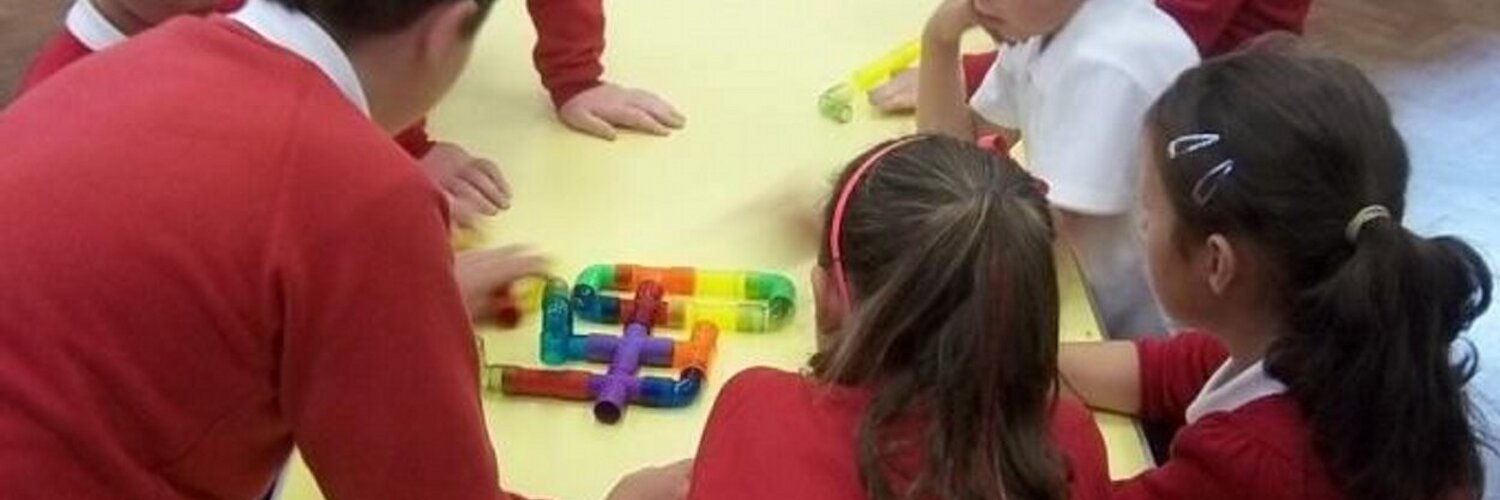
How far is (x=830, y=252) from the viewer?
1.14 metres

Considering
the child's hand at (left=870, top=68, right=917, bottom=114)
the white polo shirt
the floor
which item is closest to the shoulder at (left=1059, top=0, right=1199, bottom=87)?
the white polo shirt

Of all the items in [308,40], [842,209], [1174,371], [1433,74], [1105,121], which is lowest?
[1433,74]

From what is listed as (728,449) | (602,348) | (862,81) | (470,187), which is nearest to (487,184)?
(470,187)

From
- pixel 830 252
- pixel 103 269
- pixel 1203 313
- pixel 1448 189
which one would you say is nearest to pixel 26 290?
pixel 103 269

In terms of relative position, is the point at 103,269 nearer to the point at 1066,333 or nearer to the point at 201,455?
the point at 201,455

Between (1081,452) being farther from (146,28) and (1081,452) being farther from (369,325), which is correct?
(146,28)

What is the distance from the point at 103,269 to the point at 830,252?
1.29ft

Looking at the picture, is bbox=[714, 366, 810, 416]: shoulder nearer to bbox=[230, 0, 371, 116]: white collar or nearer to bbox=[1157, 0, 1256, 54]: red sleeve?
bbox=[230, 0, 371, 116]: white collar

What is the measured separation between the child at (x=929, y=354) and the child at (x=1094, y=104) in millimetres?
353

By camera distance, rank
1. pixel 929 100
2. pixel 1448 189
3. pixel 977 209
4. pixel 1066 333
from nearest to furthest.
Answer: pixel 977 209 < pixel 1066 333 < pixel 929 100 < pixel 1448 189

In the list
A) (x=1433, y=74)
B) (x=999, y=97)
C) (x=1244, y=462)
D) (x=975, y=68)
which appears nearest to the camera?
(x=1244, y=462)

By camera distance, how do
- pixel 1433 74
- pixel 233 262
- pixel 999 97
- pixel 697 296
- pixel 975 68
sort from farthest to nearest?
pixel 1433 74, pixel 975 68, pixel 999 97, pixel 697 296, pixel 233 262

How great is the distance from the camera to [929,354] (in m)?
1.07

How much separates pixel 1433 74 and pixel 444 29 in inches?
86.6
